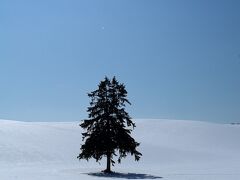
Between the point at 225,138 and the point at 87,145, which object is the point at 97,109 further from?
the point at 225,138

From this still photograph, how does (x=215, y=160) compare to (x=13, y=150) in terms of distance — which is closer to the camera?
(x=13, y=150)

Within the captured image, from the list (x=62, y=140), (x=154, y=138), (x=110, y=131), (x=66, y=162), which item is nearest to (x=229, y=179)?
(x=110, y=131)

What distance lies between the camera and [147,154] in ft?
206

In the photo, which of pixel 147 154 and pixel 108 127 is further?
pixel 147 154

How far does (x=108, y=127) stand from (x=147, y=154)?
75.7 feet

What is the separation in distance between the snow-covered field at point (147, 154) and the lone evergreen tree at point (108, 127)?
2.14 meters

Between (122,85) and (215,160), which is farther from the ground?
(122,85)

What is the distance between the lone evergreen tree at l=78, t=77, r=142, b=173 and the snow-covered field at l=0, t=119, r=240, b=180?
7.02ft

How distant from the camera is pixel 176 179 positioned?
112 feet

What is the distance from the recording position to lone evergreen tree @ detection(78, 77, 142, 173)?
40.4m

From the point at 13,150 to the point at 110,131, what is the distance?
1778cm

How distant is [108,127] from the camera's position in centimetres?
4125

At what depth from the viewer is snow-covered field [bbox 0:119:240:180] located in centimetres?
3919

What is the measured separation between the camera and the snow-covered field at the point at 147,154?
39188mm
